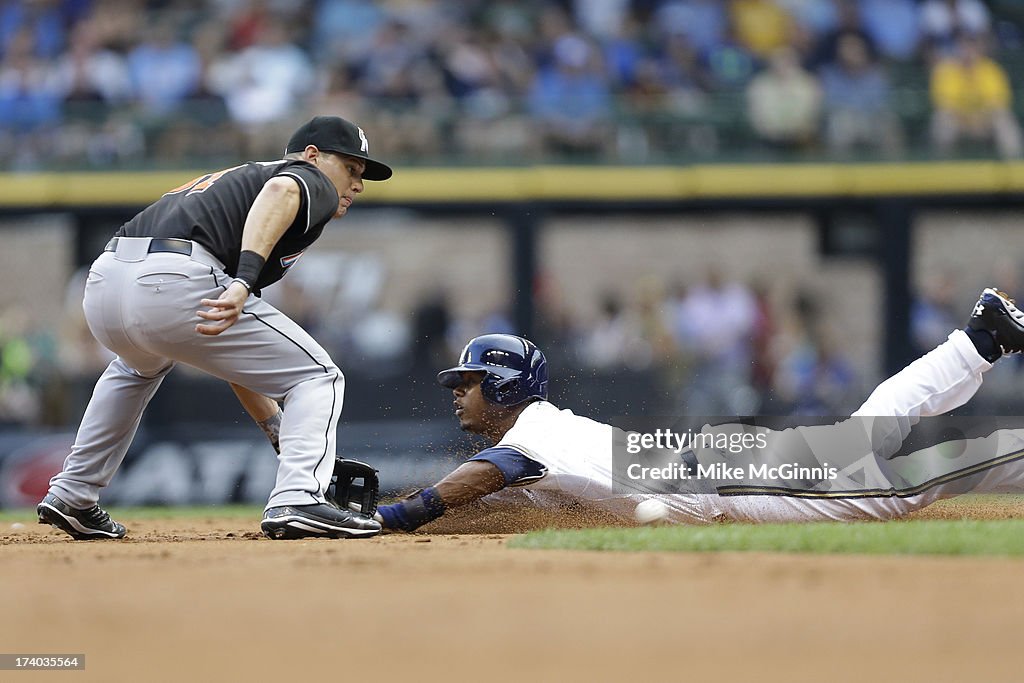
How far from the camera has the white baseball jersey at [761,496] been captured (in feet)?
20.2

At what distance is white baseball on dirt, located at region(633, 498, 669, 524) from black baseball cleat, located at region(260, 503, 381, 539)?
1.27m

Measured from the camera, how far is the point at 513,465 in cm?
600

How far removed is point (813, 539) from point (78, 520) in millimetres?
3361

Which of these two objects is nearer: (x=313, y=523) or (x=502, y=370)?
(x=313, y=523)

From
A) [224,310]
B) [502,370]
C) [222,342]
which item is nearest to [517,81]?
[502,370]

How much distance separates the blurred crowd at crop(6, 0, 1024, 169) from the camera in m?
14.7

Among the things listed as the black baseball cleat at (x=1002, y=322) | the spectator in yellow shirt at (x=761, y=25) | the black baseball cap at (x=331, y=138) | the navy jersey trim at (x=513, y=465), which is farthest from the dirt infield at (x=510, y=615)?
the spectator in yellow shirt at (x=761, y=25)

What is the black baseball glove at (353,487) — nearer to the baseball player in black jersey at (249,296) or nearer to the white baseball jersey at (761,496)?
the baseball player in black jersey at (249,296)

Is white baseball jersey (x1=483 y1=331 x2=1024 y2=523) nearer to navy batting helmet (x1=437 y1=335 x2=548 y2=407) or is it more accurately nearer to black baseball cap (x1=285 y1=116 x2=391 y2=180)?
navy batting helmet (x1=437 y1=335 x2=548 y2=407)

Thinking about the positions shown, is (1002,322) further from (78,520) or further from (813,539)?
(78,520)

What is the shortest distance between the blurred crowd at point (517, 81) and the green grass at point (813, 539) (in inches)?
362

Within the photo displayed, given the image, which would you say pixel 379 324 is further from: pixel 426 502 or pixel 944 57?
pixel 426 502

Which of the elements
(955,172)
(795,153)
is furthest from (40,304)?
(955,172)

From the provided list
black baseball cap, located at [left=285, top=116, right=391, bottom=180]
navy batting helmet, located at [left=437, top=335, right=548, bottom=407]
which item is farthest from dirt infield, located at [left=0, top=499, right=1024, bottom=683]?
black baseball cap, located at [left=285, top=116, right=391, bottom=180]
